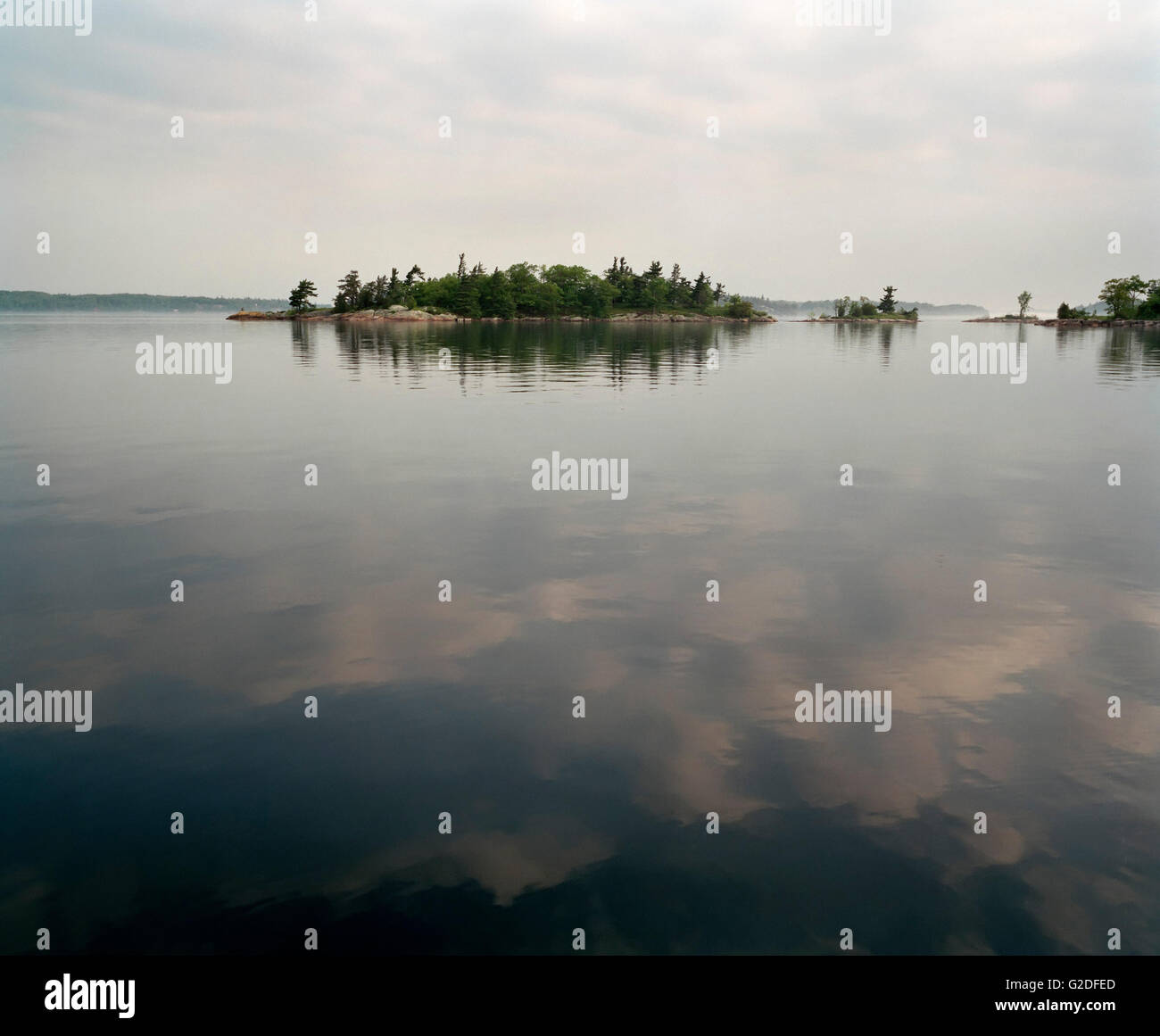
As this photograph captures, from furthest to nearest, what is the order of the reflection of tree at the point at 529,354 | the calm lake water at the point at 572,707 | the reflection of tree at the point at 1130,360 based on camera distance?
the reflection of tree at the point at 529,354 < the reflection of tree at the point at 1130,360 < the calm lake water at the point at 572,707

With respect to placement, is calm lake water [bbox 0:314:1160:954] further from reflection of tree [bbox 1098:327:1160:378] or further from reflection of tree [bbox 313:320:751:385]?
reflection of tree [bbox 1098:327:1160:378]

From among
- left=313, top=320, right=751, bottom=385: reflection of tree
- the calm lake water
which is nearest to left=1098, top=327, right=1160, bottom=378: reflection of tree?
left=313, top=320, right=751, bottom=385: reflection of tree

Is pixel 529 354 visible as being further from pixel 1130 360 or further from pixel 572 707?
pixel 572 707

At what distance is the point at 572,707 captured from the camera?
43.2 ft

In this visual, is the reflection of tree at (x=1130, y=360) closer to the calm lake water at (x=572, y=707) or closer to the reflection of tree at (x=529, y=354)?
the reflection of tree at (x=529, y=354)

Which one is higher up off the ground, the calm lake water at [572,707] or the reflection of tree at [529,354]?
the reflection of tree at [529,354]

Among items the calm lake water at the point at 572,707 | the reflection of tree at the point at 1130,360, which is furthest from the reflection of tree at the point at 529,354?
the calm lake water at the point at 572,707

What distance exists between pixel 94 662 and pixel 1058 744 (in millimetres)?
15855

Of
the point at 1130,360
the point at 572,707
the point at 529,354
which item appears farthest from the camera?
the point at 529,354

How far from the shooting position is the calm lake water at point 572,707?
29.8 feet

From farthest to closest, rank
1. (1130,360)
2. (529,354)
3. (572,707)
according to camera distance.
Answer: (529,354) → (1130,360) → (572,707)

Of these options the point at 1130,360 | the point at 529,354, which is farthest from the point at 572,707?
the point at 1130,360
